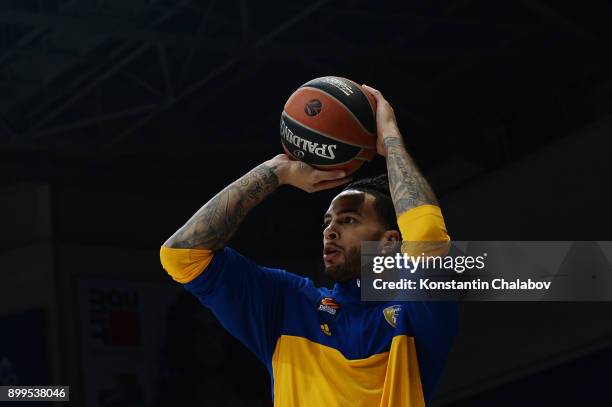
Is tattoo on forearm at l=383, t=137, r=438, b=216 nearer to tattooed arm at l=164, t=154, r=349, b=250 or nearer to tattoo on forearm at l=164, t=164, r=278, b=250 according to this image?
tattooed arm at l=164, t=154, r=349, b=250

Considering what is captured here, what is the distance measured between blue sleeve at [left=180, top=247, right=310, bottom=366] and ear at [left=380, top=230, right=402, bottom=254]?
17.9 inches

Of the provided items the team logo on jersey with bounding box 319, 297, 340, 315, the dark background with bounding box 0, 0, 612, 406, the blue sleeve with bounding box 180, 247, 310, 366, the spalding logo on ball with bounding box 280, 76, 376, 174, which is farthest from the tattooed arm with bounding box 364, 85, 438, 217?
the dark background with bounding box 0, 0, 612, 406

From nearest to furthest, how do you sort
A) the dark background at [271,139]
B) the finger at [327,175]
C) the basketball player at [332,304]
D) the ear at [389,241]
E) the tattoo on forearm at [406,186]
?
the tattoo on forearm at [406,186]
the basketball player at [332,304]
the finger at [327,175]
the ear at [389,241]
the dark background at [271,139]

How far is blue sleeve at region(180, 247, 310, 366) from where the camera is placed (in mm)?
3852

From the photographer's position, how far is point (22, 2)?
10945 millimetres

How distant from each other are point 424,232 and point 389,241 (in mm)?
521

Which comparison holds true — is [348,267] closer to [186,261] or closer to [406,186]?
[406,186]

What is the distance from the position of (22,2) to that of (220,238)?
797cm

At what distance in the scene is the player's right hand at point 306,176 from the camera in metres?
3.85

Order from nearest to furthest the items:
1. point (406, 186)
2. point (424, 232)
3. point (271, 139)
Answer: point (424, 232)
point (406, 186)
point (271, 139)

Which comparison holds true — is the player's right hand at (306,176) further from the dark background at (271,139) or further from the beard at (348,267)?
the dark background at (271,139)

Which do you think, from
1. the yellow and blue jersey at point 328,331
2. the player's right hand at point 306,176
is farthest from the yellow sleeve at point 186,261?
the player's right hand at point 306,176

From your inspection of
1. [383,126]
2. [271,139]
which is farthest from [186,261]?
[271,139]

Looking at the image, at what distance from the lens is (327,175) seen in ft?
12.6
